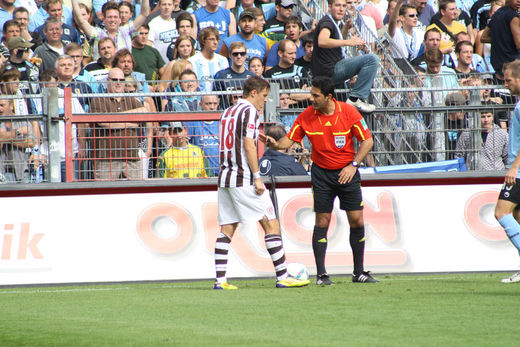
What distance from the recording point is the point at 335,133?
385 inches

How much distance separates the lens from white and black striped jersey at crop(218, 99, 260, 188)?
9516 millimetres

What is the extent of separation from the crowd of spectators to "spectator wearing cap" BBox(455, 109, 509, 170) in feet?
0.20

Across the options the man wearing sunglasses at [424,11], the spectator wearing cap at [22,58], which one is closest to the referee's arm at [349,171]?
the spectator wearing cap at [22,58]

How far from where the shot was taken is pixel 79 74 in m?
14.8

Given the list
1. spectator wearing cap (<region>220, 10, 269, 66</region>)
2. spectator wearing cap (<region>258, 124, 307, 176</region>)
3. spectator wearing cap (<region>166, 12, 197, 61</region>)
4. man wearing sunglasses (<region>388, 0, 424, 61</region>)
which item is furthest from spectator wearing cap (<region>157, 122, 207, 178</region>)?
man wearing sunglasses (<region>388, 0, 424, 61</region>)

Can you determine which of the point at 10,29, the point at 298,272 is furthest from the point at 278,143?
the point at 10,29

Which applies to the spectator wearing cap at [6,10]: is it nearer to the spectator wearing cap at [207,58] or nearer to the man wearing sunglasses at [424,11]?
the spectator wearing cap at [207,58]

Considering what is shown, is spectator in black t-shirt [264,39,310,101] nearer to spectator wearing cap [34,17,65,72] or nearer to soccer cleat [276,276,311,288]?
spectator wearing cap [34,17,65,72]

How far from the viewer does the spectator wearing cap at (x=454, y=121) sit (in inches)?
489

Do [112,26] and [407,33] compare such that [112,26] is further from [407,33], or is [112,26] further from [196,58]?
[407,33]

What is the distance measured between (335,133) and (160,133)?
9.45 feet

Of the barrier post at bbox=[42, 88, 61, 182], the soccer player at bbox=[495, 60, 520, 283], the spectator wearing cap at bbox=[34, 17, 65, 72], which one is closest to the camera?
the soccer player at bbox=[495, 60, 520, 283]

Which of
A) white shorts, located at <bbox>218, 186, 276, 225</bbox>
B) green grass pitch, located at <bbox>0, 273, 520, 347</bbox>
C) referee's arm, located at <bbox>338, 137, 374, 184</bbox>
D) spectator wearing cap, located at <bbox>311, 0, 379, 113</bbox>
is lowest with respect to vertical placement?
green grass pitch, located at <bbox>0, 273, 520, 347</bbox>

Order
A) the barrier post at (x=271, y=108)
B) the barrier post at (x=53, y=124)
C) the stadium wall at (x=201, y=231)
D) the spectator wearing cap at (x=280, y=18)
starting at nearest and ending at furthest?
the stadium wall at (x=201, y=231)
the barrier post at (x=53, y=124)
the barrier post at (x=271, y=108)
the spectator wearing cap at (x=280, y=18)
